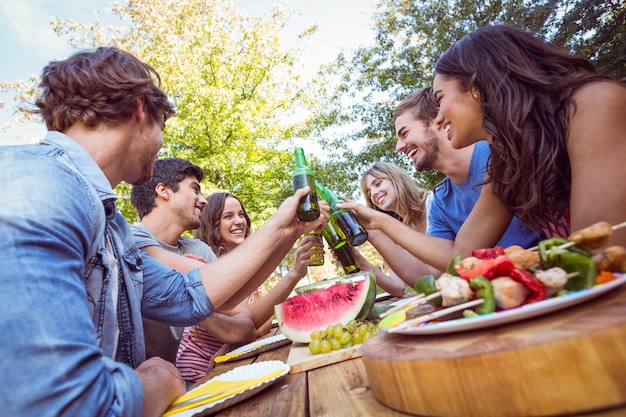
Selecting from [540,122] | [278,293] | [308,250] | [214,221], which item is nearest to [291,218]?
[308,250]

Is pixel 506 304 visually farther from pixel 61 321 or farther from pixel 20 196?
pixel 20 196

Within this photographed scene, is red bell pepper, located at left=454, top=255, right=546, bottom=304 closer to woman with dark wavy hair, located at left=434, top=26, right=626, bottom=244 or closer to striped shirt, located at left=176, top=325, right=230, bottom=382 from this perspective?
woman with dark wavy hair, located at left=434, top=26, right=626, bottom=244

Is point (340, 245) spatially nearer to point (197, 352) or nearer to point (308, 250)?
point (308, 250)

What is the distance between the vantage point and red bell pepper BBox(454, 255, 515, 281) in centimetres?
99

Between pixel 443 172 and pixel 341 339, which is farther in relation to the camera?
pixel 443 172

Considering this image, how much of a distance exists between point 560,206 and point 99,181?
1937 mm

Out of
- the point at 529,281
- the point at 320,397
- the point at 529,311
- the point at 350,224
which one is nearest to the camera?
the point at 529,311

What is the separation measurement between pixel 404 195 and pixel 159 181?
287cm

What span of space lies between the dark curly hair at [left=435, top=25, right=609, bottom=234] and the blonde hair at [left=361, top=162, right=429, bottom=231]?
2.86 m

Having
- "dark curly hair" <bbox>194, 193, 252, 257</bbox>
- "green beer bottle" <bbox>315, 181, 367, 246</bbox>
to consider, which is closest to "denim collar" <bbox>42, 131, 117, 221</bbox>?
"green beer bottle" <bbox>315, 181, 367, 246</bbox>

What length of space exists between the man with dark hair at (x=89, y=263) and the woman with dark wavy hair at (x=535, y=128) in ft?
3.42

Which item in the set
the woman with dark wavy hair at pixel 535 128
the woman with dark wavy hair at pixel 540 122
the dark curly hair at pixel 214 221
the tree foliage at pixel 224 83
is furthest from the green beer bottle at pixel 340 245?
the tree foliage at pixel 224 83

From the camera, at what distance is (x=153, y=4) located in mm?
14469

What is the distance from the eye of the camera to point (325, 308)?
2094 mm
